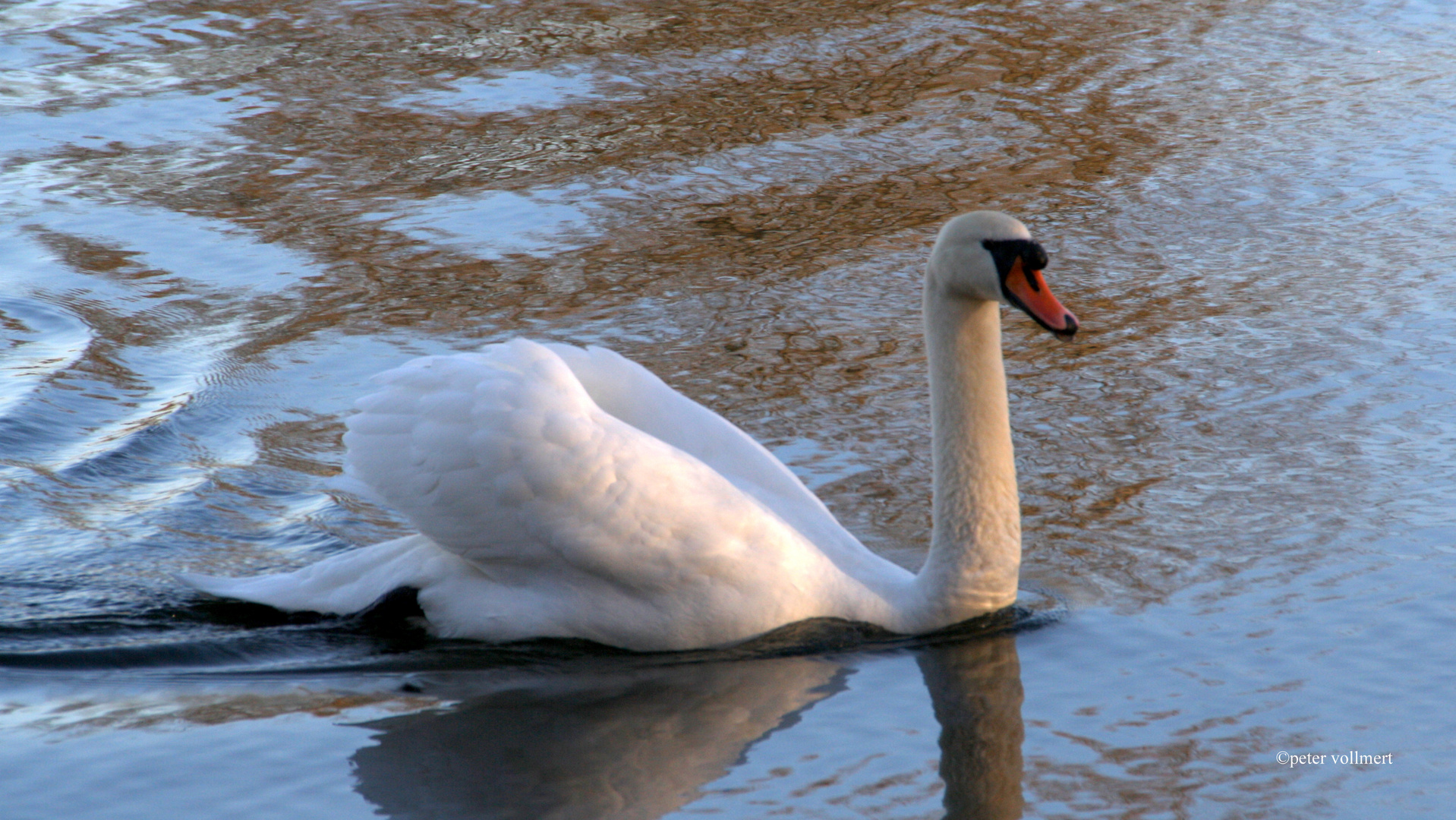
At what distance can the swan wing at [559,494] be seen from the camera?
435 cm

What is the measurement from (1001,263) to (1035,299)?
0.13 meters

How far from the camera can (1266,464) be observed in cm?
563

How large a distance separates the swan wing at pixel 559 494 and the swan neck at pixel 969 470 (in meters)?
0.34

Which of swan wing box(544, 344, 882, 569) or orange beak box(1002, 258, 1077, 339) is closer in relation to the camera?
orange beak box(1002, 258, 1077, 339)

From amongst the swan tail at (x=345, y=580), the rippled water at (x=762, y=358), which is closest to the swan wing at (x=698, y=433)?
the rippled water at (x=762, y=358)

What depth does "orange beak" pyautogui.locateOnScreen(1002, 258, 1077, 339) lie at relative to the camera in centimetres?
431

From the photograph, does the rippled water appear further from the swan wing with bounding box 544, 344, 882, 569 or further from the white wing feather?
the swan wing with bounding box 544, 344, 882, 569

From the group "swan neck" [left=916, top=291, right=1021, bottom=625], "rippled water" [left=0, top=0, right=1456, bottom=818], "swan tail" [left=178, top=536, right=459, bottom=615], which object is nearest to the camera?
"rippled water" [left=0, top=0, right=1456, bottom=818]

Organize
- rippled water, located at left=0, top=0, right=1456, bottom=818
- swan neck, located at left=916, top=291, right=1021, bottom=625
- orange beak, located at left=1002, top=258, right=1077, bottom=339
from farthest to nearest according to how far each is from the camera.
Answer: swan neck, located at left=916, top=291, right=1021, bottom=625 → orange beak, located at left=1002, top=258, right=1077, bottom=339 → rippled water, located at left=0, top=0, right=1456, bottom=818

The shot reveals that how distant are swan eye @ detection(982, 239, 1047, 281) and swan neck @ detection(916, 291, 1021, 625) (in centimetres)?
22

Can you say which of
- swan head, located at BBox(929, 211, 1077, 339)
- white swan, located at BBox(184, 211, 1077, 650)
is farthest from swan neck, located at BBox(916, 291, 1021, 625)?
swan head, located at BBox(929, 211, 1077, 339)

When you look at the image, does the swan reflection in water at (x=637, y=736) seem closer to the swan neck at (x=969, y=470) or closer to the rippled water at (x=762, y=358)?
the rippled water at (x=762, y=358)

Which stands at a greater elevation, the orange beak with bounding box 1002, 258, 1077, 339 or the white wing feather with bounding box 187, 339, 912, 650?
the orange beak with bounding box 1002, 258, 1077, 339

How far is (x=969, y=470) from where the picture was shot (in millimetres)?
4609
